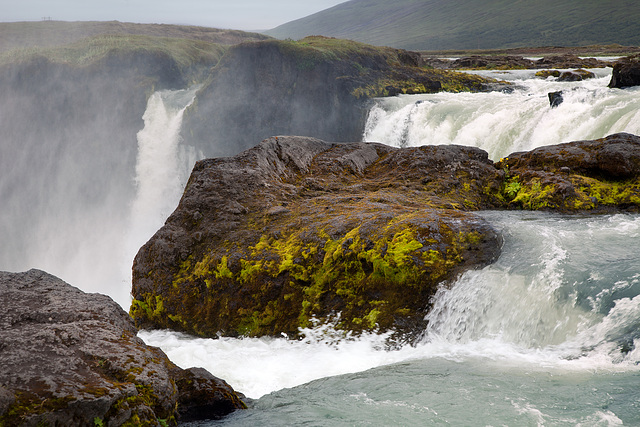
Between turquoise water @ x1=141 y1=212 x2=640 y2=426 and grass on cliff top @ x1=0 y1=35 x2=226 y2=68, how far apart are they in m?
38.9

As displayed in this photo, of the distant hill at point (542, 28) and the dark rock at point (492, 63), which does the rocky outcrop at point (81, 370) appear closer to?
the dark rock at point (492, 63)

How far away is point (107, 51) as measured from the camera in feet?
138

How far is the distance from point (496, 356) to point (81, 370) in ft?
15.5

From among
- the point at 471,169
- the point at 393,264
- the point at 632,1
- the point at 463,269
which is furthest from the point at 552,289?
the point at 632,1

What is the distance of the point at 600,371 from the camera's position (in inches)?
225

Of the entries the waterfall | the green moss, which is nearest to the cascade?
the waterfall

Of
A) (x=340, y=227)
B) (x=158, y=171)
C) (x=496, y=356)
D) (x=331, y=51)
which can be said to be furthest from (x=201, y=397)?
(x=331, y=51)

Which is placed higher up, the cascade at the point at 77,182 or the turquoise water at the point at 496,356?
the cascade at the point at 77,182

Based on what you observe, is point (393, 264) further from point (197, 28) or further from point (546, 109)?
point (197, 28)

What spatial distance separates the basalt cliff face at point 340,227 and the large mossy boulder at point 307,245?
Answer: 22 millimetres

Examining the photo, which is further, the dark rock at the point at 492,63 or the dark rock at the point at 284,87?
the dark rock at the point at 492,63

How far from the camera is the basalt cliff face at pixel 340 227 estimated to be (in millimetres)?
8141

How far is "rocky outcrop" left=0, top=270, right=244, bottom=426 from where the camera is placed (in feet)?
13.8

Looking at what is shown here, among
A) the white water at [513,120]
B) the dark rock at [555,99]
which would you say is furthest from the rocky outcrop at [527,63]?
the dark rock at [555,99]
